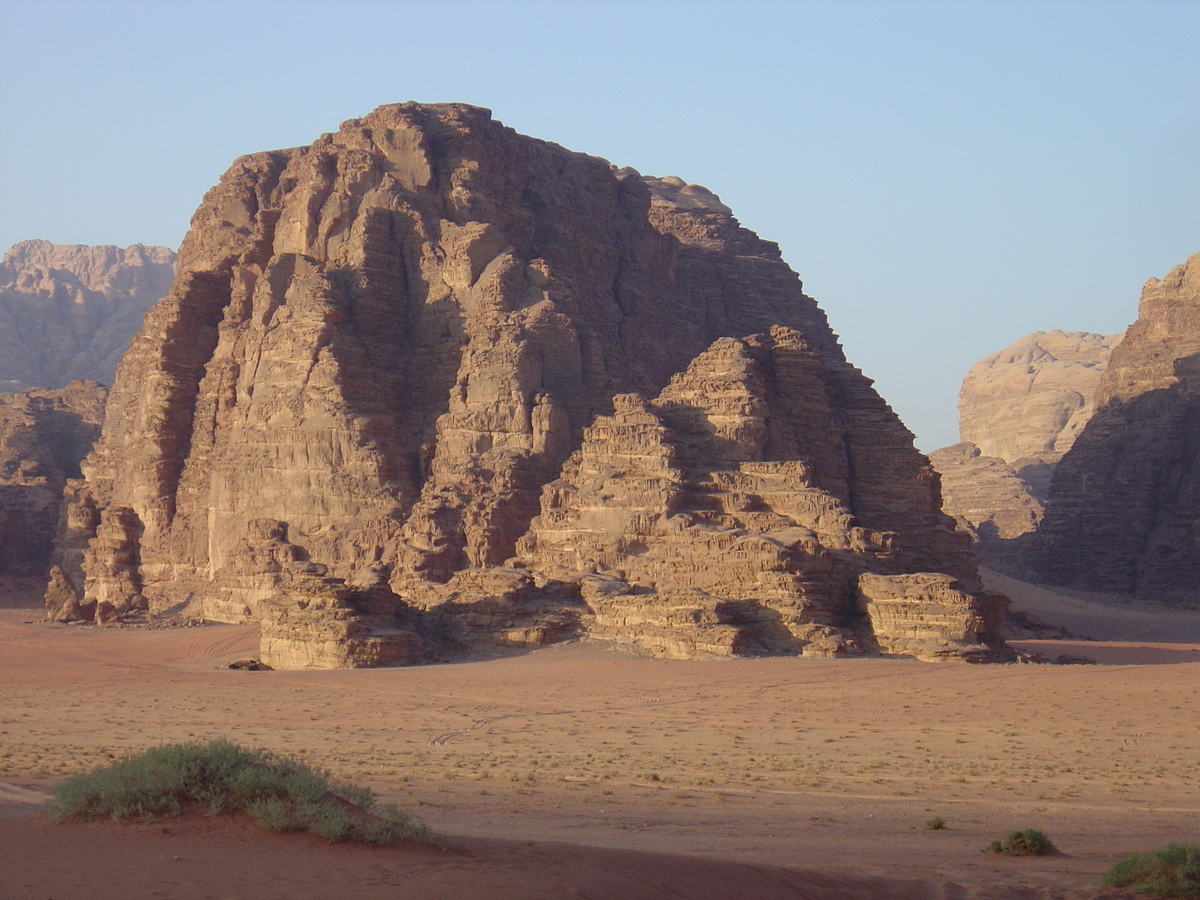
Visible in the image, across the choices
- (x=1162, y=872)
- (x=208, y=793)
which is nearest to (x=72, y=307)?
(x=208, y=793)

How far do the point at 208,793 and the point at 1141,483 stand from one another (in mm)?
74612

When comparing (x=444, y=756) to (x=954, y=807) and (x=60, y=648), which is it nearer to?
(x=954, y=807)

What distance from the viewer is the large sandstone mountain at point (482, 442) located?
41719 millimetres

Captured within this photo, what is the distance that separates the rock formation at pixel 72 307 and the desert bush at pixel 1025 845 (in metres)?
132

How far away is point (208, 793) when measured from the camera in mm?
12445

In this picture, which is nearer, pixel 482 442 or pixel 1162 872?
pixel 1162 872

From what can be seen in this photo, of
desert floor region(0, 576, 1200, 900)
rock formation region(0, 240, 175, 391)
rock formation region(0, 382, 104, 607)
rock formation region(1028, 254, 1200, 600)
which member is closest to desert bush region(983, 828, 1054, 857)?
desert floor region(0, 576, 1200, 900)

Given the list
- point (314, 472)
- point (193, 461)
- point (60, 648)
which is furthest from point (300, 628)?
point (193, 461)

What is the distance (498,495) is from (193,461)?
63.2 feet

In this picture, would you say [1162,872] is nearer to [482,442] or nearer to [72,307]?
[482,442]

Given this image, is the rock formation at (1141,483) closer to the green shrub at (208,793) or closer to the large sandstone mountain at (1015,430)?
the large sandstone mountain at (1015,430)

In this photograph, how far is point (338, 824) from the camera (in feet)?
38.7

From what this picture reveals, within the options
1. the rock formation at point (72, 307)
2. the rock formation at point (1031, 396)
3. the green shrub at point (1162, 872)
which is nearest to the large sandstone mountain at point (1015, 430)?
the rock formation at point (1031, 396)

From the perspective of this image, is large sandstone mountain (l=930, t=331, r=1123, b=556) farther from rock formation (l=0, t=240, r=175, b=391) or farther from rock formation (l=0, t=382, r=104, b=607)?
rock formation (l=0, t=240, r=175, b=391)
